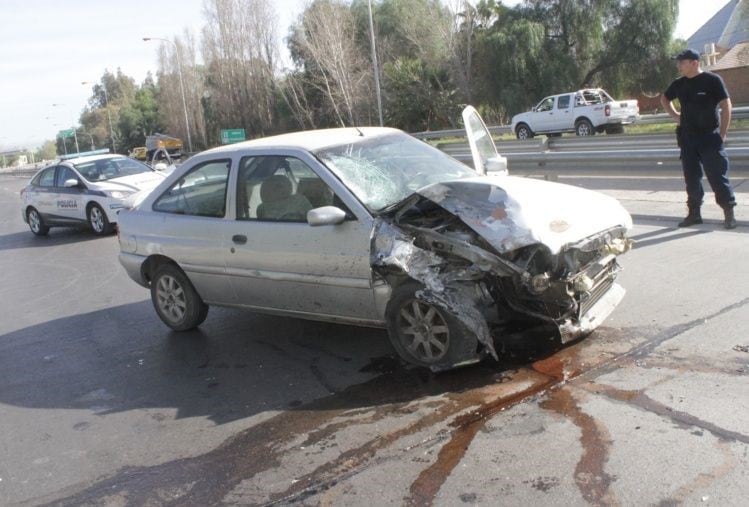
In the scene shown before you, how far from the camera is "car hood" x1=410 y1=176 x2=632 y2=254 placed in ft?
14.7

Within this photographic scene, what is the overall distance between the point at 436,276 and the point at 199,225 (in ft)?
7.85

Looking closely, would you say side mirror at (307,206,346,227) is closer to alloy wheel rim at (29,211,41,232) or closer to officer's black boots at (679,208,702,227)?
officer's black boots at (679,208,702,227)

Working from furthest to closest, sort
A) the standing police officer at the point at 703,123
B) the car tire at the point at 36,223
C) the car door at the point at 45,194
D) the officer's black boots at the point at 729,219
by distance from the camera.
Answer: the car tire at the point at 36,223 → the car door at the point at 45,194 → the officer's black boots at the point at 729,219 → the standing police officer at the point at 703,123

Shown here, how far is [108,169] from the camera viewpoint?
1479 cm

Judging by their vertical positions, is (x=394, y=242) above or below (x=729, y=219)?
above

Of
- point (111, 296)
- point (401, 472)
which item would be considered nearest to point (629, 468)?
point (401, 472)

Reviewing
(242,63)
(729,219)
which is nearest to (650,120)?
(729,219)

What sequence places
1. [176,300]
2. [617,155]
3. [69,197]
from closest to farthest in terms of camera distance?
[176,300] → [617,155] → [69,197]

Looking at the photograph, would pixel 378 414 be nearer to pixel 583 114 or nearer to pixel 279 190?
pixel 279 190

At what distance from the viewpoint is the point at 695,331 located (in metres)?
5.10

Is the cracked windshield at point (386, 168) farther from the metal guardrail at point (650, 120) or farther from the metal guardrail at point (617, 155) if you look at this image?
the metal guardrail at point (650, 120)

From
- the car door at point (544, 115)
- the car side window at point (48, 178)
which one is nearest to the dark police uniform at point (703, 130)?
the car side window at point (48, 178)

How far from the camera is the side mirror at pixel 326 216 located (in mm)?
4918

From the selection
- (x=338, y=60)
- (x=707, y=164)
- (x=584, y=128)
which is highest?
(x=338, y=60)
